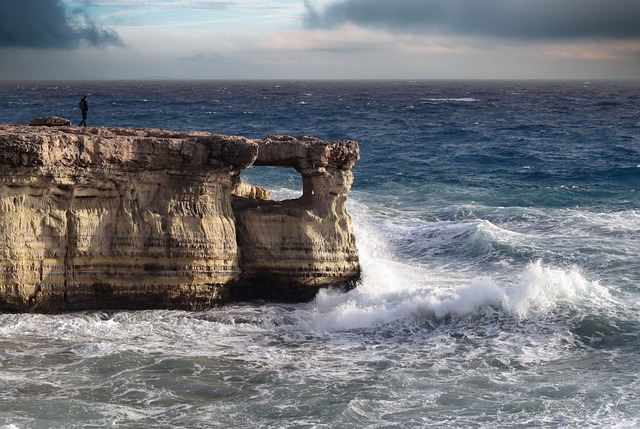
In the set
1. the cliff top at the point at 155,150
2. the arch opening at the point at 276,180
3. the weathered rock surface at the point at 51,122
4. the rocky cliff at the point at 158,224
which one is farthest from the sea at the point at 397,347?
the weathered rock surface at the point at 51,122

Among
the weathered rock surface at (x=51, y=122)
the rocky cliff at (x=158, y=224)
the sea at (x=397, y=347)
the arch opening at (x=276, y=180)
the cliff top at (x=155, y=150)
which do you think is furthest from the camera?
the arch opening at (x=276, y=180)

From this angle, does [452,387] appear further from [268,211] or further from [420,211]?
[420,211]

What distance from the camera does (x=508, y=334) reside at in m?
15.4

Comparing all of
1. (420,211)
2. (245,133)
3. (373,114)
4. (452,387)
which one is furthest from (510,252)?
(373,114)

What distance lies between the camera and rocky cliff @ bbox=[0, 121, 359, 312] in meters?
15.2

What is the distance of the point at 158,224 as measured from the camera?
15844 millimetres

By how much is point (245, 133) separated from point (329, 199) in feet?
132

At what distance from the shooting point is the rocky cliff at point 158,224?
15211mm

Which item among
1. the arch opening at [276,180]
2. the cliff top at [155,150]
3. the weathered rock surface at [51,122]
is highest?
the weathered rock surface at [51,122]

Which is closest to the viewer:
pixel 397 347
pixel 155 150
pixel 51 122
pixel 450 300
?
pixel 397 347

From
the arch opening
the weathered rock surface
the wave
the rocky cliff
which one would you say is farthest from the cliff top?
the arch opening

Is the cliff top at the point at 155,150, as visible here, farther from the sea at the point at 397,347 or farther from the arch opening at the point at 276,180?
the arch opening at the point at 276,180

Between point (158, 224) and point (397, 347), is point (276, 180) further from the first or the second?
point (397, 347)

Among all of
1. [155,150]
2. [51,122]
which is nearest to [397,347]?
[155,150]
